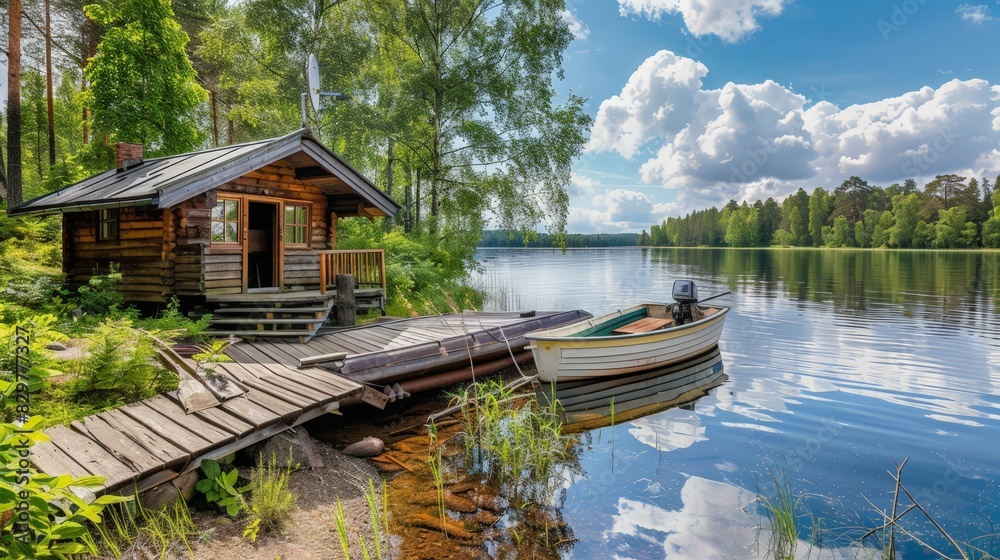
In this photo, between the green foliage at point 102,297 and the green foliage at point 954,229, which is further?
the green foliage at point 954,229

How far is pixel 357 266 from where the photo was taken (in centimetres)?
1221

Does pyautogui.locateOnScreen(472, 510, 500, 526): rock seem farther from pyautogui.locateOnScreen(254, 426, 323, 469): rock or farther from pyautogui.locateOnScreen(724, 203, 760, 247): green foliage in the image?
pyautogui.locateOnScreen(724, 203, 760, 247): green foliage

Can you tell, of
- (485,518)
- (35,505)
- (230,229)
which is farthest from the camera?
(230,229)

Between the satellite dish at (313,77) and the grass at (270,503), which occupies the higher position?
the satellite dish at (313,77)

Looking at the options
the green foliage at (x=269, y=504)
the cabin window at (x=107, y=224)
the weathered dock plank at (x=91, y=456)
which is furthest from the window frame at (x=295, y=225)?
the green foliage at (x=269, y=504)

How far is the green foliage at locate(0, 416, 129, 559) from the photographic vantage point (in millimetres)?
2365

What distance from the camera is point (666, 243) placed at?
394ft

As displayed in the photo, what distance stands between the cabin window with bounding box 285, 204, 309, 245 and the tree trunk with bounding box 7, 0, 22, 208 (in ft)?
37.2

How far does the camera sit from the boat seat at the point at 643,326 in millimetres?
10773

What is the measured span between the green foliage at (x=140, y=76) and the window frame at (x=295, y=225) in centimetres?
853

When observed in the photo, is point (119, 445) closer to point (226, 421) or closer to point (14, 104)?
point (226, 421)

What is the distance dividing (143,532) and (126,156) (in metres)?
11.1

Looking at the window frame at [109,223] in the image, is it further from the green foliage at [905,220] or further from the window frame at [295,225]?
the green foliage at [905,220]

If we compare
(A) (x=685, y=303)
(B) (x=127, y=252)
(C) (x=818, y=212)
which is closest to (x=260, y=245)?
(B) (x=127, y=252)
